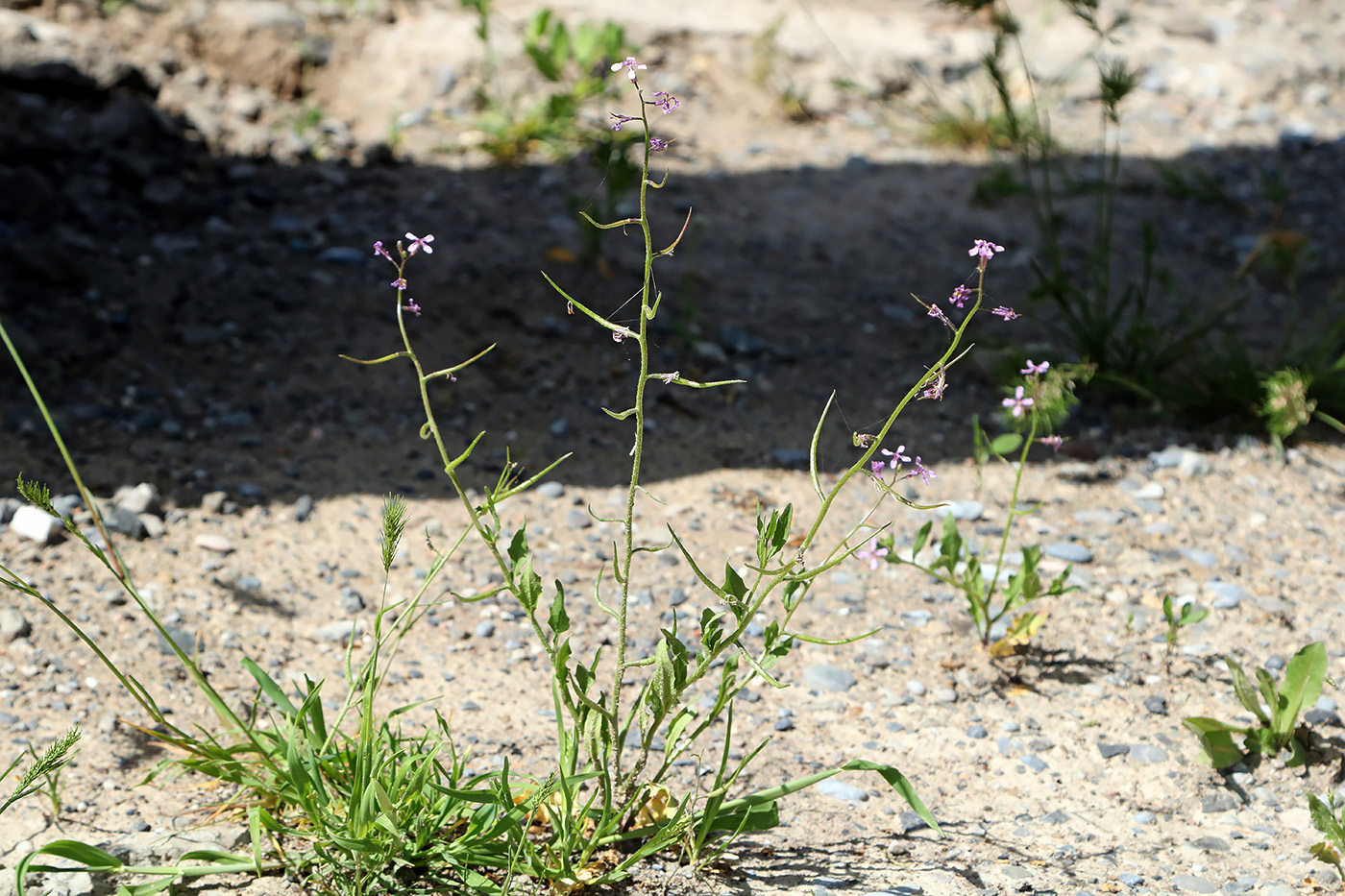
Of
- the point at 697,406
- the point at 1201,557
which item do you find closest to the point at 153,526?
the point at 697,406

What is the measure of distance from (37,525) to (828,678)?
6.48 feet

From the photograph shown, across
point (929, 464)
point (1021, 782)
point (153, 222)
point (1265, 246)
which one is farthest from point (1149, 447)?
point (153, 222)

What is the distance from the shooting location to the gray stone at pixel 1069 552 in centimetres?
314

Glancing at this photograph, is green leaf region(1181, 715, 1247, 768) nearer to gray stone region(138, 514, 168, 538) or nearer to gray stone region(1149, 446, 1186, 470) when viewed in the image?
gray stone region(1149, 446, 1186, 470)

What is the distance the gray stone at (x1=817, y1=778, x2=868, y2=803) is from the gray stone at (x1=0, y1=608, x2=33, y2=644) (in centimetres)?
178

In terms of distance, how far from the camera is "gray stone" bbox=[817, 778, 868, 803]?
2.34 m

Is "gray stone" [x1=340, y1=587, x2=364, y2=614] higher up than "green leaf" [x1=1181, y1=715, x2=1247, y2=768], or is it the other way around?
"green leaf" [x1=1181, y1=715, x2=1247, y2=768]

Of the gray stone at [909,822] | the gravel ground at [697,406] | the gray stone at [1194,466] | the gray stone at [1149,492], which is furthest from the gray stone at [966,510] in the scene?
the gray stone at [909,822]

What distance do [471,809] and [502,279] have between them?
2571mm

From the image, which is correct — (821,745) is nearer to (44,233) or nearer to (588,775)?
(588,775)

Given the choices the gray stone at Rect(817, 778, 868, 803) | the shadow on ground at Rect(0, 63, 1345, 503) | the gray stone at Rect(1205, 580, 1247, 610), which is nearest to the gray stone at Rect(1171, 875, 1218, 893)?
the gray stone at Rect(817, 778, 868, 803)

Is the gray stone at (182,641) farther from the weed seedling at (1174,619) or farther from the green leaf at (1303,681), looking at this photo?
the green leaf at (1303,681)

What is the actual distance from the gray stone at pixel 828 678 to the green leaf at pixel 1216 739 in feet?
2.39

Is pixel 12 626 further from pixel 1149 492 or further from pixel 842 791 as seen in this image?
pixel 1149 492
